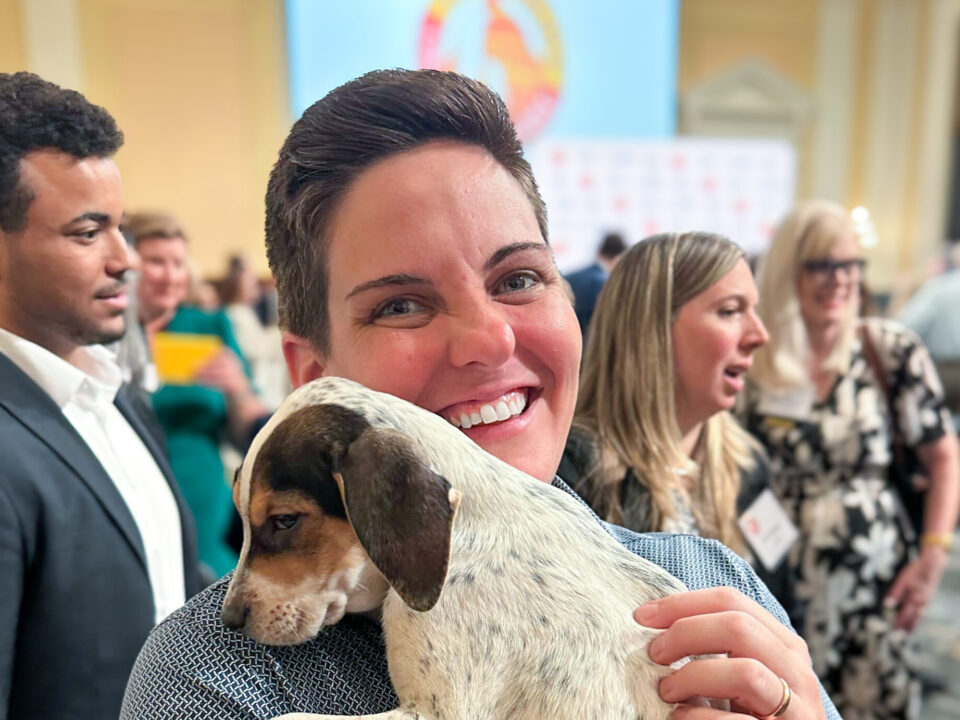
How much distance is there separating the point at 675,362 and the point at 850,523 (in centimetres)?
126

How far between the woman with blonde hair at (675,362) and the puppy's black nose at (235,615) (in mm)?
1242

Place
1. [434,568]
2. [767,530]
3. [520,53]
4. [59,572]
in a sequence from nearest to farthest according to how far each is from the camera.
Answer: [434,568], [59,572], [767,530], [520,53]

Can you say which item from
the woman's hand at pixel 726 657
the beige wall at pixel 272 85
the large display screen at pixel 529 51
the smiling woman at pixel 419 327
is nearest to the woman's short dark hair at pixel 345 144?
the smiling woman at pixel 419 327

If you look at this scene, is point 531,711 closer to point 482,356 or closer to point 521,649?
point 521,649

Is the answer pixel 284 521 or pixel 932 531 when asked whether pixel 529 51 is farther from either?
pixel 284 521

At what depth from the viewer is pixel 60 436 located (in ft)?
A: 5.27

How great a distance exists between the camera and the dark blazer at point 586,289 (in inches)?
108

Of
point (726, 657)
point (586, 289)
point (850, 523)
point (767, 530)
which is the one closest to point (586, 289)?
point (586, 289)

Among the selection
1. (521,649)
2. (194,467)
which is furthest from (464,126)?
(194,467)

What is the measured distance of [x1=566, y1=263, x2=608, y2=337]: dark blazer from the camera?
2732mm

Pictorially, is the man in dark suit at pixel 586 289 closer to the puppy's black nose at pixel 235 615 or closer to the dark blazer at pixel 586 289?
the dark blazer at pixel 586 289

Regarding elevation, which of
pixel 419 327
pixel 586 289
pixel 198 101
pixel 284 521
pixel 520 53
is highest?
pixel 520 53

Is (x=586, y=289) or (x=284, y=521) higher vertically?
(x=284, y=521)

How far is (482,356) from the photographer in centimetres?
88
